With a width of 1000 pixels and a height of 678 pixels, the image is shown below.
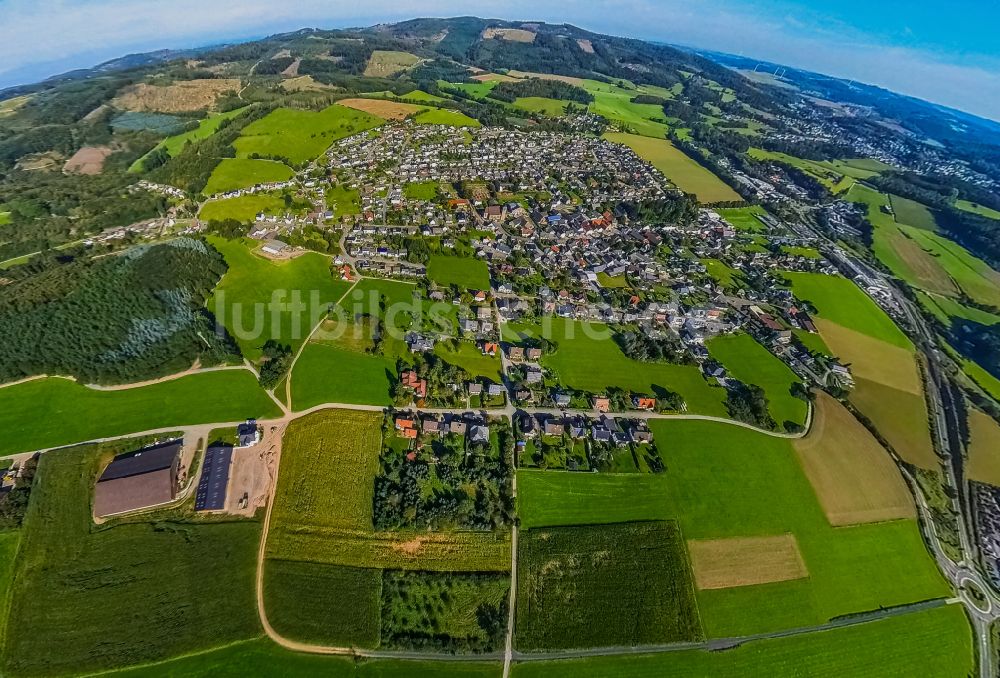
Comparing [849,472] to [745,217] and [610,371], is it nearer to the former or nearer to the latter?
[610,371]

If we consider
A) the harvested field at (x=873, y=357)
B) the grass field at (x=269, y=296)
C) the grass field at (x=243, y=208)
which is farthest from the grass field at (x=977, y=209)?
the grass field at (x=243, y=208)

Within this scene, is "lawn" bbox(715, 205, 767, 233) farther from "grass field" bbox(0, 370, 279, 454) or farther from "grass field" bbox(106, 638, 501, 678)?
"grass field" bbox(0, 370, 279, 454)

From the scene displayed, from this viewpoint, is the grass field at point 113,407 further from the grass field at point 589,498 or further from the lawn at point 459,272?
the lawn at point 459,272

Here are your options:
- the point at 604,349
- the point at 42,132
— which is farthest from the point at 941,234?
the point at 42,132

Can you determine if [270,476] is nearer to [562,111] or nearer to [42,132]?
[42,132]

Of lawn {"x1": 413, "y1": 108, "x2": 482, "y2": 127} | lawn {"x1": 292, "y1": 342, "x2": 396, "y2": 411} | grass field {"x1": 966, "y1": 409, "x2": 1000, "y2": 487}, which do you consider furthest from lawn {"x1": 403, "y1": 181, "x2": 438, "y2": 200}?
grass field {"x1": 966, "y1": 409, "x2": 1000, "y2": 487}
